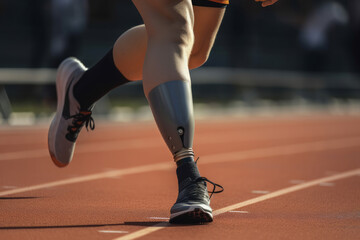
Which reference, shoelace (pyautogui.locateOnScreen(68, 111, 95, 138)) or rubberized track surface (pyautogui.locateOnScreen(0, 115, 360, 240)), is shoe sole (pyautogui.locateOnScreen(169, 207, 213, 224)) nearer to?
rubberized track surface (pyautogui.locateOnScreen(0, 115, 360, 240))

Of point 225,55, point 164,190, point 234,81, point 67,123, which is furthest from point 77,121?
point 225,55

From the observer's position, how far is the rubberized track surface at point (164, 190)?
3.37m

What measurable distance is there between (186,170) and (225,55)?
23898mm

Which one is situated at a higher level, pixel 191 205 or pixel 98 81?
pixel 98 81

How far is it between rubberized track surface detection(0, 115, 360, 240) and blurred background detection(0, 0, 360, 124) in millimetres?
5361

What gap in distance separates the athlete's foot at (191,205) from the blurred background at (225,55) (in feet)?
31.9

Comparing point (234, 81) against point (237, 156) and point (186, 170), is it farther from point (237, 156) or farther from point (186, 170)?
point (186, 170)

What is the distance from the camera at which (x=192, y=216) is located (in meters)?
3.41

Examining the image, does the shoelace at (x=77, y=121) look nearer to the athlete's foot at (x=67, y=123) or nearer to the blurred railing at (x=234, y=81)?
the athlete's foot at (x=67, y=123)

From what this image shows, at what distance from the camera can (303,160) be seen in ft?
24.2

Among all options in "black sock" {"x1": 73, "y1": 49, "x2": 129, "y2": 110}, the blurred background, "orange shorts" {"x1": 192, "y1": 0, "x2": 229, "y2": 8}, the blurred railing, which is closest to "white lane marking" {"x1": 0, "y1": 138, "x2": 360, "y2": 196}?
"black sock" {"x1": 73, "y1": 49, "x2": 129, "y2": 110}

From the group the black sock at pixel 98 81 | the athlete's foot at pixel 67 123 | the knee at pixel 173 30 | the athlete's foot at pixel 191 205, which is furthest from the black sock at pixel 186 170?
the athlete's foot at pixel 67 123

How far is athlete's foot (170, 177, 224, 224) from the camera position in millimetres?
3393

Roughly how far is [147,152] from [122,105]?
10.1 meters
